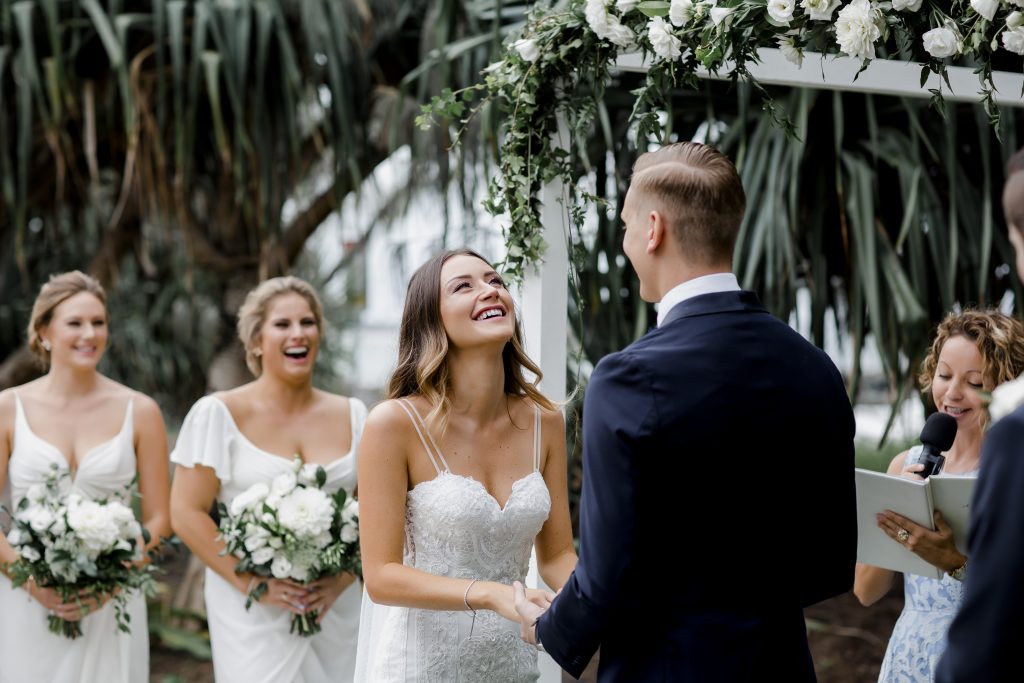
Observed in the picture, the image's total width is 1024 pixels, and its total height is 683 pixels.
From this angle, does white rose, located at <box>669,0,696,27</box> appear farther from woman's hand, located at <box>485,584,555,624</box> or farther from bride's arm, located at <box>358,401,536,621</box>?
Answer: woman's hand, located at <box>485,584,555,624</box>

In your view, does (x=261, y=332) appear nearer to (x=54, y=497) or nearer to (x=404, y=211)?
(x=54, y=497)

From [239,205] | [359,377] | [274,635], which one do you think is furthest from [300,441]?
[359,377]

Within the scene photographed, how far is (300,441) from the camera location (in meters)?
3.76

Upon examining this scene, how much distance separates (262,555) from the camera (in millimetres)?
3396

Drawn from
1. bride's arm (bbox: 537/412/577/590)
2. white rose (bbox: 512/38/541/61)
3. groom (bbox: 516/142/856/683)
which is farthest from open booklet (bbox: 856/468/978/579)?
white rose (bbox: 512/38/541/61)

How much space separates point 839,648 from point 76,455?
13.1 ft

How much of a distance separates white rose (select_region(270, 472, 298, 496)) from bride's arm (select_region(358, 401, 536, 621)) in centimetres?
98

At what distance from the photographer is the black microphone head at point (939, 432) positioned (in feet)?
8.43

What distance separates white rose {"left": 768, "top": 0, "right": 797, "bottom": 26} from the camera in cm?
229

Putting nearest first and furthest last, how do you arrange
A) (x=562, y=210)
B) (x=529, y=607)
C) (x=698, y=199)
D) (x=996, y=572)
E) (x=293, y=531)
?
(x=996, y=572) < (x=698, y=199) < (x=529, y=607) < (x=562, y=210) < (x=293, y=531)

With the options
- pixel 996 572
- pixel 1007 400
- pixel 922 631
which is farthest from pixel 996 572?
pixel 922 631

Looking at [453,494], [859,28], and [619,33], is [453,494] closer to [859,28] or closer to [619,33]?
[619,33]

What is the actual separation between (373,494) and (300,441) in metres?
1.32

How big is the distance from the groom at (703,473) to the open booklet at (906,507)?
1.98ft
